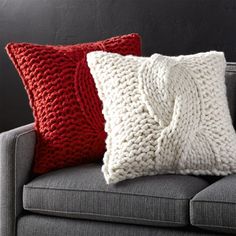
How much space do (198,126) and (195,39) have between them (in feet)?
3.08

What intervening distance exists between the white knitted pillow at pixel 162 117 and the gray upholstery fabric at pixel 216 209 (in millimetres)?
198

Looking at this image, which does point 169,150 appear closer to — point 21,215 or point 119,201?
point 119,201

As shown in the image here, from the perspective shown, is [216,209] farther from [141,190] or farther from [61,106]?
[61,106]

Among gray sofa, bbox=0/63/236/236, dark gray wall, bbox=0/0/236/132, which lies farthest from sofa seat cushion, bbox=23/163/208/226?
dark gray wall, bbox=0/0/236/132

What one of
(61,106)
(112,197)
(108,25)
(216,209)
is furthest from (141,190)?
Result: (108,25)

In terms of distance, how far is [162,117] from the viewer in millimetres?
2695

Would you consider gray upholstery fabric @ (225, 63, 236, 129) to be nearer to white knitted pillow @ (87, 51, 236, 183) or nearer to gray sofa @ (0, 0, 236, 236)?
gray sofa @ (0, 0, 236, 236)

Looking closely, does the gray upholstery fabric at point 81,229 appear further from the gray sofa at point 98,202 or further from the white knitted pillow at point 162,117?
the white knitted pillow at point 162,117

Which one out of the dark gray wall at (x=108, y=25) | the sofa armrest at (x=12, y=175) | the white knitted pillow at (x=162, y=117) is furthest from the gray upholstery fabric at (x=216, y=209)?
the dark gray wall at (x=108, y=25)

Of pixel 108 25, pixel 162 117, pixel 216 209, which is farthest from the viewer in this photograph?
pixel 108 25

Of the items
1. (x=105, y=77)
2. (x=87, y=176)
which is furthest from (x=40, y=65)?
(x=87, y=176)

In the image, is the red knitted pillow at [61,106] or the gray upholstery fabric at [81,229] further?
the red knitted pillow at [61,106]

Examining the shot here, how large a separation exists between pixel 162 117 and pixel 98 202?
397 mm

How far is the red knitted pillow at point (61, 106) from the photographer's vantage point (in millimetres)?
2861
